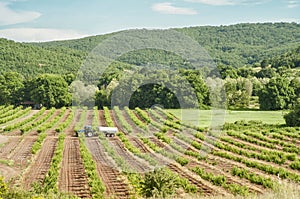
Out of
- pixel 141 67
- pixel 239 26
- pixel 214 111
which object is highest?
pixel 239 26

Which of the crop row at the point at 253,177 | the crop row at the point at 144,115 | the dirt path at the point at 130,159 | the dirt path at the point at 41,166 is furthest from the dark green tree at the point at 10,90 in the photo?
the crop row at the point at 253,177

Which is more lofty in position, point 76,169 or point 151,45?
point 151,45

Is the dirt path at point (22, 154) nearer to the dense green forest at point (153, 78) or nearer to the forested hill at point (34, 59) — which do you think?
the dense green forest at point (153, 78)

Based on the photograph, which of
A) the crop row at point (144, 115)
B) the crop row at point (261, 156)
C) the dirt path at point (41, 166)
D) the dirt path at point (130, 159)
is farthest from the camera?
the crop row at point (144, 115)

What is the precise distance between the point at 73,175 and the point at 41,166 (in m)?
2.68

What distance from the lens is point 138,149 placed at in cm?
2100

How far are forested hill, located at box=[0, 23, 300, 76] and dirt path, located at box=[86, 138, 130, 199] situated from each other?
178 inches

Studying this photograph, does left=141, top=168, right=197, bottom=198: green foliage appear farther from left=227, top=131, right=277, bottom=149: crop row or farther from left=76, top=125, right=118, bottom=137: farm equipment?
left=76, top=125, right=118, bottom=137: farm equipment

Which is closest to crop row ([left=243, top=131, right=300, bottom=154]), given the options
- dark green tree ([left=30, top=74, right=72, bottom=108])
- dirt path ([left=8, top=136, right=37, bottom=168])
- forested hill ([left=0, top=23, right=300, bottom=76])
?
forested hill ([left=0, top=23, right=300, bottom=76])

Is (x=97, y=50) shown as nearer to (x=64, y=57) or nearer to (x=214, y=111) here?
(x=214, y=111)

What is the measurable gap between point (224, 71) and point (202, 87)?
40.0m

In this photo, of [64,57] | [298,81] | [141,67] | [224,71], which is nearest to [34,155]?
[141,67]

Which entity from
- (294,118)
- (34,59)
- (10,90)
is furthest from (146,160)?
(34,59)

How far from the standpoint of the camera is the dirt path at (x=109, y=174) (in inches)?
508
